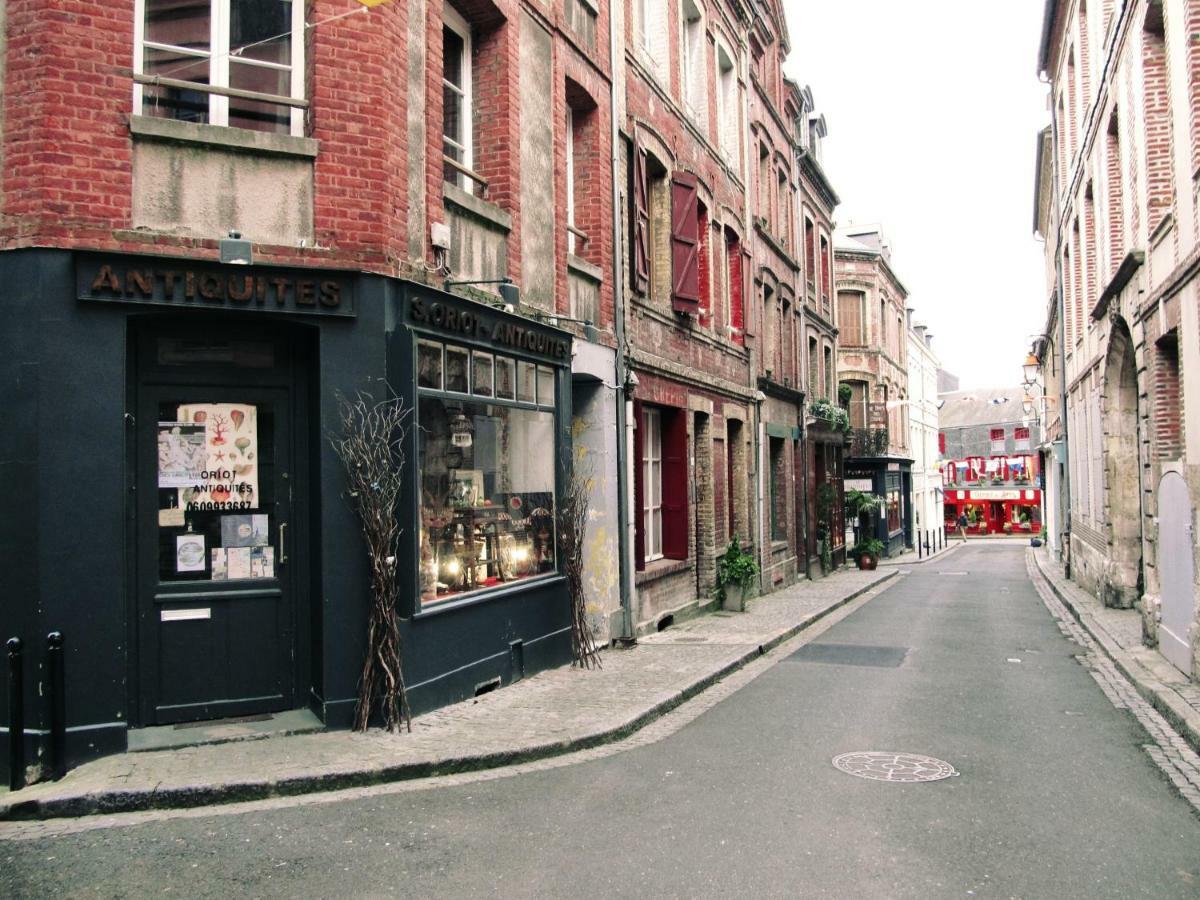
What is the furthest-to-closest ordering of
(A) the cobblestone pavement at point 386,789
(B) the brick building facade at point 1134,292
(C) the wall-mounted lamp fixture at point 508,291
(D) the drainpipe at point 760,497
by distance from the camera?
(D) the drainpipe at point 760,497, (B) the brick building facade at point 1134,292, (C) the wall-mounted lamp fixture at point 508,291, (A) the cobblestone pavement at point 386,789

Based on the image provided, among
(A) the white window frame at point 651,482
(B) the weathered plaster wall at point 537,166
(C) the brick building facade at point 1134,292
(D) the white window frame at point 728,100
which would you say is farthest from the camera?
(D) the white window frame at point 728,100

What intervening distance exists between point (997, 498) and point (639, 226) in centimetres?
6302

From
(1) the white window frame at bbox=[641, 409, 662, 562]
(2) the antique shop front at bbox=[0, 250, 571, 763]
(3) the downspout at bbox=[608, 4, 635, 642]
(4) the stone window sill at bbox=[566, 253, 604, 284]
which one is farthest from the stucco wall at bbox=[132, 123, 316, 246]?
(1) the white window frame at bbox=[641, 409, 662, 562]

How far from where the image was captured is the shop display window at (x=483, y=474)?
8211 mm

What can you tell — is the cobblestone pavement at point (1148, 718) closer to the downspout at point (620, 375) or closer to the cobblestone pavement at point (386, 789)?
the cobblestone pavement at point (386, 789)

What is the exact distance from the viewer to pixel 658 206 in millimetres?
14336

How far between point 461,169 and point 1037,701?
24.1 feet

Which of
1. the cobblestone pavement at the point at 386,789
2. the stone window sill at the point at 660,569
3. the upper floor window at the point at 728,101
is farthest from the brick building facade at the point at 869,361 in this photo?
the cobblestone pavement at the point at 386,789

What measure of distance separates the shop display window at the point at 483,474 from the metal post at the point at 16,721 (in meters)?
2.88

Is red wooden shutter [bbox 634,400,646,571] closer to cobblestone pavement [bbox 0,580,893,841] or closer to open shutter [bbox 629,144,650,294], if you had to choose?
open shutter [bbox 629,144,650,294]

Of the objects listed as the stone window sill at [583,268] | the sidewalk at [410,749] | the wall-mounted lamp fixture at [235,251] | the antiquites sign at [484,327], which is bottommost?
the sidewalk at [410,749]

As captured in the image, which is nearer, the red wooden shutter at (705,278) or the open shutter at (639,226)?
the open shutter at (639,226)

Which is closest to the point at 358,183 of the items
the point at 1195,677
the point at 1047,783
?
the point at 1047,783

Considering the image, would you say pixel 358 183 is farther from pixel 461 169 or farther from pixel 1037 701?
pixel 1037 701
